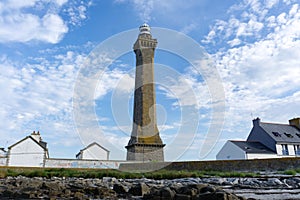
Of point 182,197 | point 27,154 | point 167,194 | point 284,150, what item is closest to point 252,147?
point 284,150

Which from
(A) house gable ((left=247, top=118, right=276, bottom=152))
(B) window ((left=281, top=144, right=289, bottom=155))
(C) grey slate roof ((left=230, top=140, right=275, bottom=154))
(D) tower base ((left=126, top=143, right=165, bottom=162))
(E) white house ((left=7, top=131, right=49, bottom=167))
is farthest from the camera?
(D) tower base ((left=126, top=143, right=165, bottom=162))

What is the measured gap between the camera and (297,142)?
2602 centimetres

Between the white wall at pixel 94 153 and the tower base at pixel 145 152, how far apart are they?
3.62 meters

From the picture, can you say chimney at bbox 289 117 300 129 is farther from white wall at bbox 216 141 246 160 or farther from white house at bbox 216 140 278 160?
white wall at bbox 216 141 246 160

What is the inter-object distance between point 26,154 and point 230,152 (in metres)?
16.3

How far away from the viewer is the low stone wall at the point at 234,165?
14.9 meters

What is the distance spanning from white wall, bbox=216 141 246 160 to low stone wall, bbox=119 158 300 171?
7055 millimetres

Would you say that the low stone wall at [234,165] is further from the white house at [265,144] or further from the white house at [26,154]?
the white house at [26,154]

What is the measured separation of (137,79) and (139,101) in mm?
2787

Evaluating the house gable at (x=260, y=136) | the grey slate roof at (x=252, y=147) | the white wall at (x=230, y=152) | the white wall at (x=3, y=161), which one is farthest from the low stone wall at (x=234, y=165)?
the house gable at (x=260, y=136)

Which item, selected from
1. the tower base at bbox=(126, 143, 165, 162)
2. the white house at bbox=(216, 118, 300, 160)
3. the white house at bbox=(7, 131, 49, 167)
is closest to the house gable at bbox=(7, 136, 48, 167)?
the white house at bbox=(7, 131, 49, 167)

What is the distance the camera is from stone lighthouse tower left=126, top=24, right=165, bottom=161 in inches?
1069

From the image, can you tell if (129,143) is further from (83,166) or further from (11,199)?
(11,199)

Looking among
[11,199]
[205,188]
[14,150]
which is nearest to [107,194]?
[11,199]
